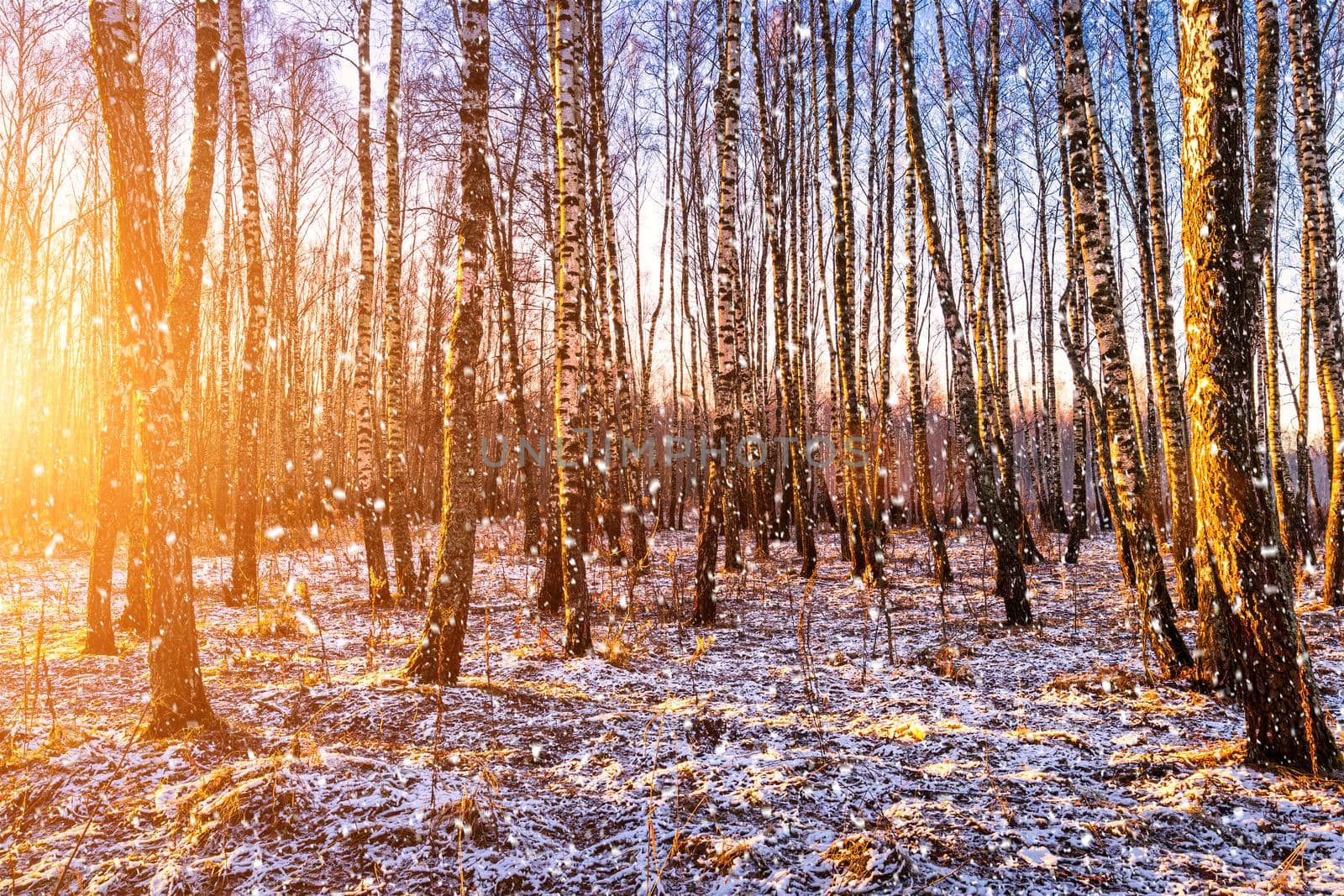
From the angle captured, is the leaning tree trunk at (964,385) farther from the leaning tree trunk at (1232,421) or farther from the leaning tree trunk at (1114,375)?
the leaning tree trunk at (1232,421)

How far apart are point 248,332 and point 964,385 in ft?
28.0

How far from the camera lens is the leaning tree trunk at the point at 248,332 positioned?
7.43 m

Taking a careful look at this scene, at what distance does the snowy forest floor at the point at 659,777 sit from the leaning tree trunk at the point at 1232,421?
351mm

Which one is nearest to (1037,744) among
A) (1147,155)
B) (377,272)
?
(1147,155)

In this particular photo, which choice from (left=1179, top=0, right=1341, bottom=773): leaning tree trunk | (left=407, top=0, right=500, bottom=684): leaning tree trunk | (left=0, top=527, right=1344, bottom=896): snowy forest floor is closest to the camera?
(left=0, top=527, right=1344, bottom=896): snowy forest floor

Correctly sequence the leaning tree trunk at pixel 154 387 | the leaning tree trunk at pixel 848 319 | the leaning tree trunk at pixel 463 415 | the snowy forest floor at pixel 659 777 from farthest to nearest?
the leaning tree trunk at pixel 848 319, the leaning tree trunk at pixel 463 415, the leaning tree trunk at pixel 154 387, the snowy forest floor at pixel 659 777

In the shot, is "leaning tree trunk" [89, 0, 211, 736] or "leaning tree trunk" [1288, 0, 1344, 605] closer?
"leaning tree trunk" [89, 0, 211, 736]

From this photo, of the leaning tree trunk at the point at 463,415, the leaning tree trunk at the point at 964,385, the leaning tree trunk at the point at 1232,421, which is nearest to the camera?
the leaning tree trunk at the point at 1232,421

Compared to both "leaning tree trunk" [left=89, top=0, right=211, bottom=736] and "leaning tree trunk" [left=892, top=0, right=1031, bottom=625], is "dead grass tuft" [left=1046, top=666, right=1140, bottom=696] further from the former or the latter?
"leaning tree trunk" [left=89, top=0, right=211, bottom=736]

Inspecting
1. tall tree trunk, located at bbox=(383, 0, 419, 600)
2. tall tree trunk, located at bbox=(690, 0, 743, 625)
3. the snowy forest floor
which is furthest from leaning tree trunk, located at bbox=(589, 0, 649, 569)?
the snowy forest floor

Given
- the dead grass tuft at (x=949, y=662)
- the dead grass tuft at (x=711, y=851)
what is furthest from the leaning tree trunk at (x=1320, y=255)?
the dead grass tuft at (x=711, y=851)

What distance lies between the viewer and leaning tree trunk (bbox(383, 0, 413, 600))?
25.7 feet

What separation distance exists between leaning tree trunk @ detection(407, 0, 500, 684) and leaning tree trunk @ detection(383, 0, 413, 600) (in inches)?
131

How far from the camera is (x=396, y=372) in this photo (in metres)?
7.94
